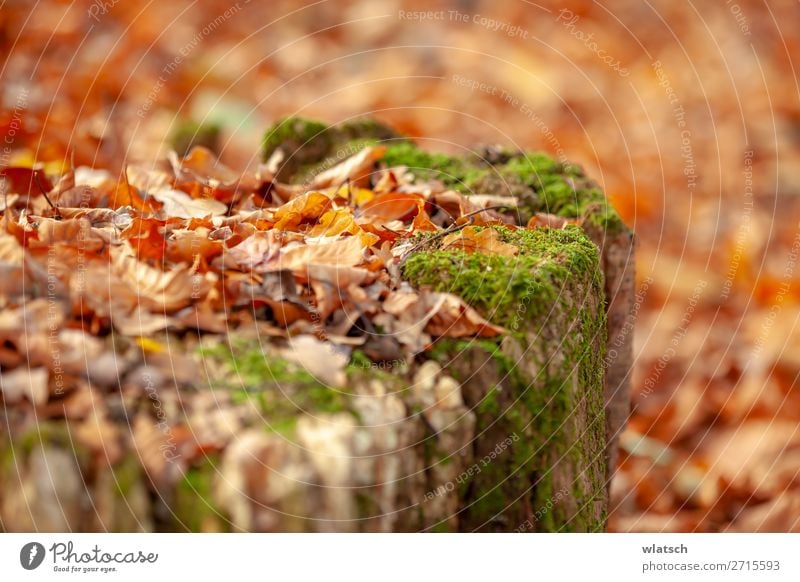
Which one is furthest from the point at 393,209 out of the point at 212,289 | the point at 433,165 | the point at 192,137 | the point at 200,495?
the point at 192,137

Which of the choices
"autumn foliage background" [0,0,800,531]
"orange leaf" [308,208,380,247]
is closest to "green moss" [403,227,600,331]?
"orange leaf" [308,208,380,247]

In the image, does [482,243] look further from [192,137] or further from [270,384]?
[192,137]

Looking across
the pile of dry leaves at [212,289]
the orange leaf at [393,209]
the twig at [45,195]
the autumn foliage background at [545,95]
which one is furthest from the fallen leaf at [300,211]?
the autumn foliage background at [545,95]

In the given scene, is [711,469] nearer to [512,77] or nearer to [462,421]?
[462,421]

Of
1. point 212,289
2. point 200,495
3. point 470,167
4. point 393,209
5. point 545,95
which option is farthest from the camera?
point 545,95

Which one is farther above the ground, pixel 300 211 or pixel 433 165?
pixel 433 165
